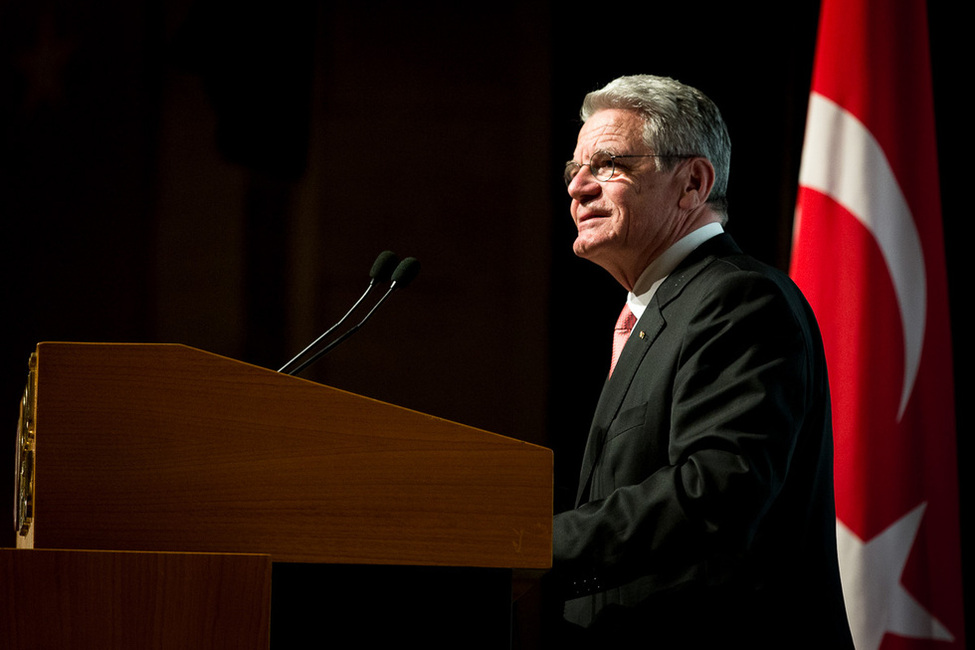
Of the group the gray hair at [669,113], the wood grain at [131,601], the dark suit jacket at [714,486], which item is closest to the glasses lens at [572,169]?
the gray hair at [669,113]

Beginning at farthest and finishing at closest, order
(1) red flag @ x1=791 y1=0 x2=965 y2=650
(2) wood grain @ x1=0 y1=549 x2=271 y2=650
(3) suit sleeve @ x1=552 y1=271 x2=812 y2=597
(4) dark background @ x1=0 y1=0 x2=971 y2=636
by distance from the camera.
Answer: (4) dark background @ x1=0 y1=0 x2=971 y2=636 → (1) red flag @ x1=791 y1=0 x2=965 y2=650 → (3) suit sleeve @ x1=552 y1=271 x2=812 y2=597 → (2) wood grain @ x1=0 y1=549 x2=271 y2=650

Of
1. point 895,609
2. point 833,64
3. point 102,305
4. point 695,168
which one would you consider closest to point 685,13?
point 833,64

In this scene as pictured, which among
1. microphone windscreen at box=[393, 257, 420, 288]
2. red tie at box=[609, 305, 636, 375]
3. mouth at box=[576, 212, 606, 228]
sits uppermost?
mouth at box=[576, 212, 606, 228]

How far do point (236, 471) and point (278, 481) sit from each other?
47mm

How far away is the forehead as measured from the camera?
1.89 m

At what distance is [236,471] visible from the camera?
43.1 inches

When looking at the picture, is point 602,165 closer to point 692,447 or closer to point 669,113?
point 669,113

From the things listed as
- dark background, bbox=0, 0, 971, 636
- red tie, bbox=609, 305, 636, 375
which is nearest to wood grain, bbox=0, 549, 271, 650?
red tie, bbox=609, 305, 636, 375

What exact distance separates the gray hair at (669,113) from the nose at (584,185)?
0.12 m

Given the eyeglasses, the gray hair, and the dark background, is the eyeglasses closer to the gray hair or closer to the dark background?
the gray hair

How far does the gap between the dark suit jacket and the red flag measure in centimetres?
94

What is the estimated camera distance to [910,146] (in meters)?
2.67

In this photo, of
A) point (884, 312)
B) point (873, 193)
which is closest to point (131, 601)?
point (884, 312)

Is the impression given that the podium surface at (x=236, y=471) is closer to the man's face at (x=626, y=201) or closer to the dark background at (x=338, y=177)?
the man's face at (x=626, y=201)
